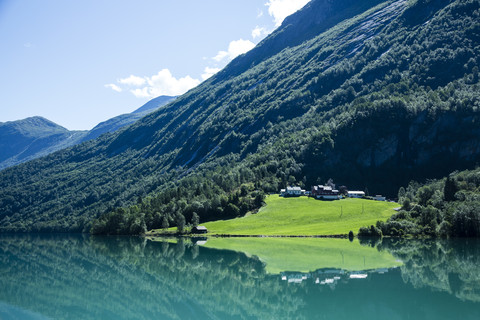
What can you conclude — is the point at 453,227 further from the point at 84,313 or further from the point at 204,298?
the point at 84,313

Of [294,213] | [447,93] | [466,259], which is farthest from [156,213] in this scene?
[447,93]

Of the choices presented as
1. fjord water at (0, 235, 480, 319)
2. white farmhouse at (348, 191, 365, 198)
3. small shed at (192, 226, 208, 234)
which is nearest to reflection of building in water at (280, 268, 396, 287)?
fjord water at (0, 235, 480, 319)

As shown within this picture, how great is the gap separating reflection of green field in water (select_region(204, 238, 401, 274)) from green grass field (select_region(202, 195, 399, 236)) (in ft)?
39.3

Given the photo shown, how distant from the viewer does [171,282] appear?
5906 centimetres

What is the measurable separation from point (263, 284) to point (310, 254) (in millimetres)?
21428

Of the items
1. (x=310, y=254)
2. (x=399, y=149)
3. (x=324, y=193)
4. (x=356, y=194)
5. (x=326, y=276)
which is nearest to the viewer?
(x=326, y=276)

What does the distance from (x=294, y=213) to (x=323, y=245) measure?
44.1 m

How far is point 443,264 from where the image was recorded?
190ft

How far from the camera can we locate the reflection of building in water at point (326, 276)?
171ft

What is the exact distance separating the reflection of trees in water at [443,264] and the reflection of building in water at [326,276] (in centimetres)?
516

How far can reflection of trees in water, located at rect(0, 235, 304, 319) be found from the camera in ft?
146

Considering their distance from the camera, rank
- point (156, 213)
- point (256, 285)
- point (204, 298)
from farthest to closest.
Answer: point (156, 213)
point (256, 285)
point (204, 298)

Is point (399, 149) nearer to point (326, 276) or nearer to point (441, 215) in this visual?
point (441, 215)

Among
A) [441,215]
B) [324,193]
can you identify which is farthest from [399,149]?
[441,215]
